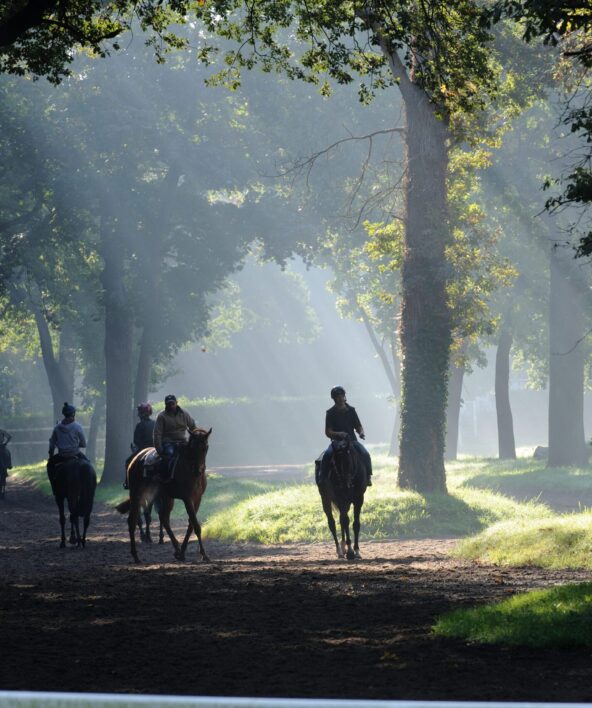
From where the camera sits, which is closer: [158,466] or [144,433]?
[158,466]

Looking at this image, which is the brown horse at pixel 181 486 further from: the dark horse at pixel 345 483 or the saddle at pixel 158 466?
the dark horse at pixel 345 483

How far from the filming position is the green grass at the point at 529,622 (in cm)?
Result: 922

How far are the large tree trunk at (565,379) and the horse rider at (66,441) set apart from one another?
892 inches

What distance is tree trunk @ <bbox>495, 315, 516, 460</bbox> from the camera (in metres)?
45.9

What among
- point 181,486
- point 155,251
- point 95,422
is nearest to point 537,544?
point 181,486

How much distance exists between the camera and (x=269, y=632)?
10.0 meters

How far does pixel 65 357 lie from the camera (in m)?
59.9

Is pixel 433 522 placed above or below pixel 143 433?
below

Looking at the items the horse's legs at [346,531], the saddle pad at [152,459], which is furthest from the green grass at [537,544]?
the saddle pad at [152,459]

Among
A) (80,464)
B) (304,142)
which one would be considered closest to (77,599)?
(80,464)

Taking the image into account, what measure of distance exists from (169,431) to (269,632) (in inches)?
333

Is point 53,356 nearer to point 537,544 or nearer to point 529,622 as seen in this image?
point 537,544

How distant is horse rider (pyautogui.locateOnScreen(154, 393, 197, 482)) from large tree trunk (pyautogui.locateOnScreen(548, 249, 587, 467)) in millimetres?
23600

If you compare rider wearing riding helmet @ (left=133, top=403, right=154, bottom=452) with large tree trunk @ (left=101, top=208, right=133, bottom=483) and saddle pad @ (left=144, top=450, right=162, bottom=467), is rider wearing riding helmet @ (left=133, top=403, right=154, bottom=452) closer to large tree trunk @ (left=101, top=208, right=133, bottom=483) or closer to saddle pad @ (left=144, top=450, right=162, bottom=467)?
saddle pad @ (left=144, top=450, right=162, bottom=467)
